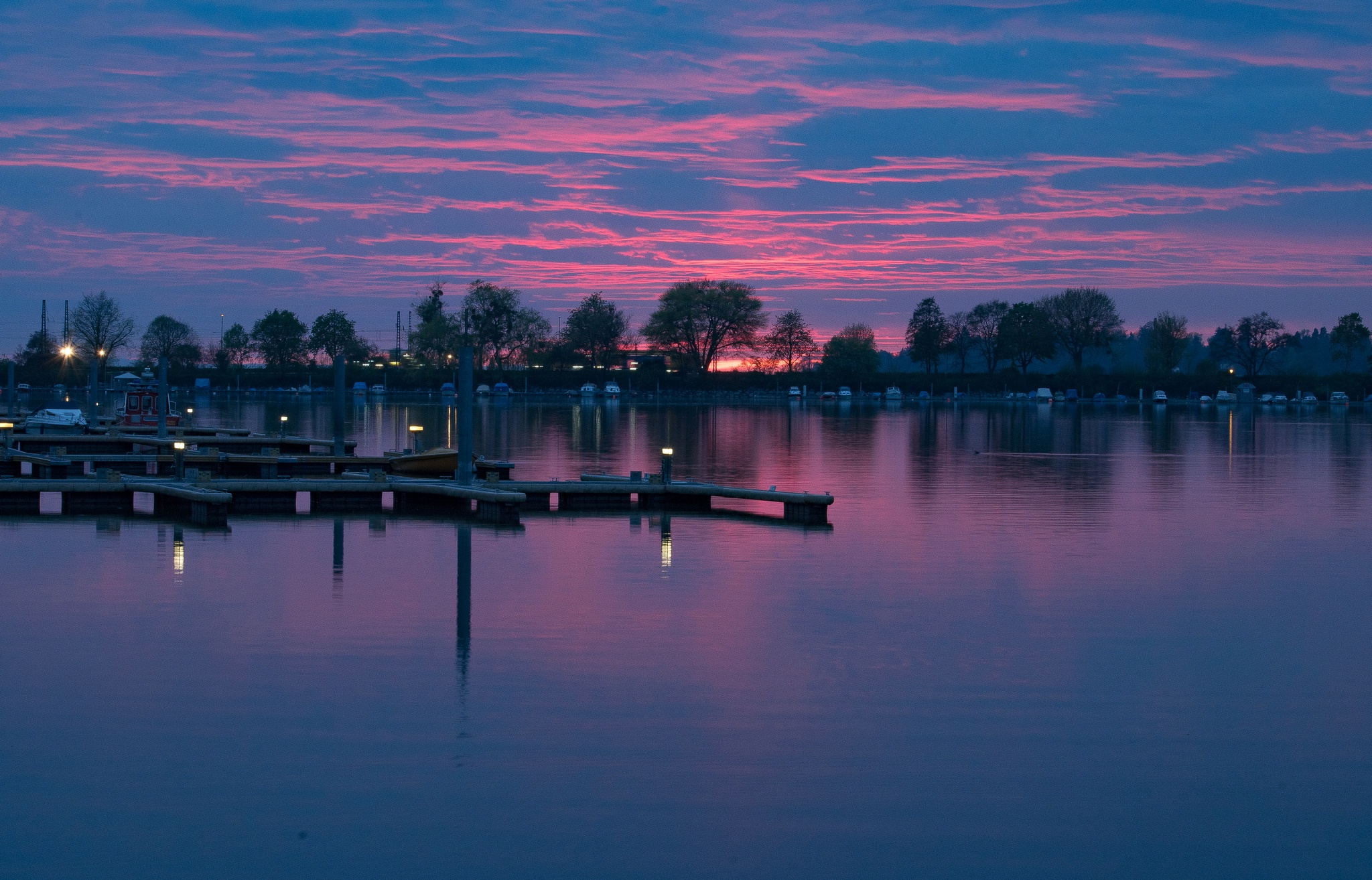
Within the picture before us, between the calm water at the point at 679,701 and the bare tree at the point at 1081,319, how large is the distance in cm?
14463

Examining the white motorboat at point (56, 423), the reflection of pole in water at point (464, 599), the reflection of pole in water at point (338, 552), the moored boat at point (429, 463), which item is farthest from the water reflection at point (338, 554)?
the white motorboat at point (56, 423)

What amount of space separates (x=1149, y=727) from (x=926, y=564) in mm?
9818

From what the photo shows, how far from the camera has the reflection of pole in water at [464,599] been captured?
14.3 m

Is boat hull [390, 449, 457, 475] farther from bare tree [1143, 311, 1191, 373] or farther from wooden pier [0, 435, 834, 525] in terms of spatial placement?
bare tree [1143, 311, 1191, 373]

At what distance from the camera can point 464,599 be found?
1805 cm

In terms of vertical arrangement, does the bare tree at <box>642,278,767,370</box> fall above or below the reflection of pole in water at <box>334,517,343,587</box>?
above

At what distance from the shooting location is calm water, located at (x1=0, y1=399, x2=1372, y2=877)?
9.25m

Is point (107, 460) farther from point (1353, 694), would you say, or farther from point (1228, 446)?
point (1228, 446)

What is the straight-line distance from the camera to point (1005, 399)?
512ft

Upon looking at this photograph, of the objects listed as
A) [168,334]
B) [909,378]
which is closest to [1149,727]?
[909,378]

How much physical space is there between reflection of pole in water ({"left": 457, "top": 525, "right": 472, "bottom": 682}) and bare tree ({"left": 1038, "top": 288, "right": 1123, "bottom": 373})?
151m

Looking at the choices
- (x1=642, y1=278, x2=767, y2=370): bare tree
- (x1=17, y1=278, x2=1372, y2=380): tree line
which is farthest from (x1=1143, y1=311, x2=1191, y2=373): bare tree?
(x1=642, y1=278, x2=767, y2=370): bare tree

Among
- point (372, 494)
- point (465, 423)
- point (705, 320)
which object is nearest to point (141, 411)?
point (372, 494)

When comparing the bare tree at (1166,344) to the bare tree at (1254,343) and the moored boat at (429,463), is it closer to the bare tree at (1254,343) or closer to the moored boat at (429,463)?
the bare tree at (1254,343)
